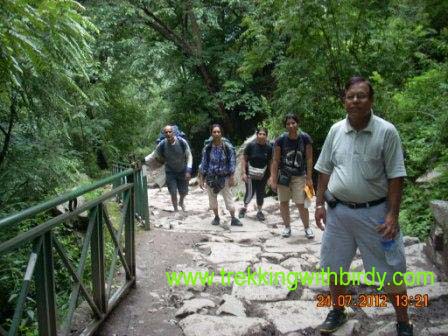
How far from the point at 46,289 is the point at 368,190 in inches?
86.6

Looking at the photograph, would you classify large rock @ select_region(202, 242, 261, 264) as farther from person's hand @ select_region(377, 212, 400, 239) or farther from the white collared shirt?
person's hand @ select_region(377, 212, 400, 239)

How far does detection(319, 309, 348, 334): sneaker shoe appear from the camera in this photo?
11.0ft

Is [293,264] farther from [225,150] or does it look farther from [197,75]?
[197,75]

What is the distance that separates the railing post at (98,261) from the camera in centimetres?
346

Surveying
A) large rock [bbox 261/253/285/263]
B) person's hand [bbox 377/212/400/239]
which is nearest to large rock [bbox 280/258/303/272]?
large rock [bbox 261/253/285/263]

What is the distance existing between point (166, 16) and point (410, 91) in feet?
34.0

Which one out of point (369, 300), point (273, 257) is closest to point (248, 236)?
point (273, 257)

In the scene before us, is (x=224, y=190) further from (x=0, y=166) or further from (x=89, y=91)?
(x=89, y=91)

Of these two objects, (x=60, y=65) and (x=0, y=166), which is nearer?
(x=60, y=65)

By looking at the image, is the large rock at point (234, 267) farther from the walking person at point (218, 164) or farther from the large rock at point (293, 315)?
the walking person at point (218, 164)

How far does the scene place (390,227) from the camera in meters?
2.90

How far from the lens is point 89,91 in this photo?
11.9 meters

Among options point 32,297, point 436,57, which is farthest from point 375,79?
point 32,297

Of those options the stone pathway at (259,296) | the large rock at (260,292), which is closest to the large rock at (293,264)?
the stone pathway at (259,296)
